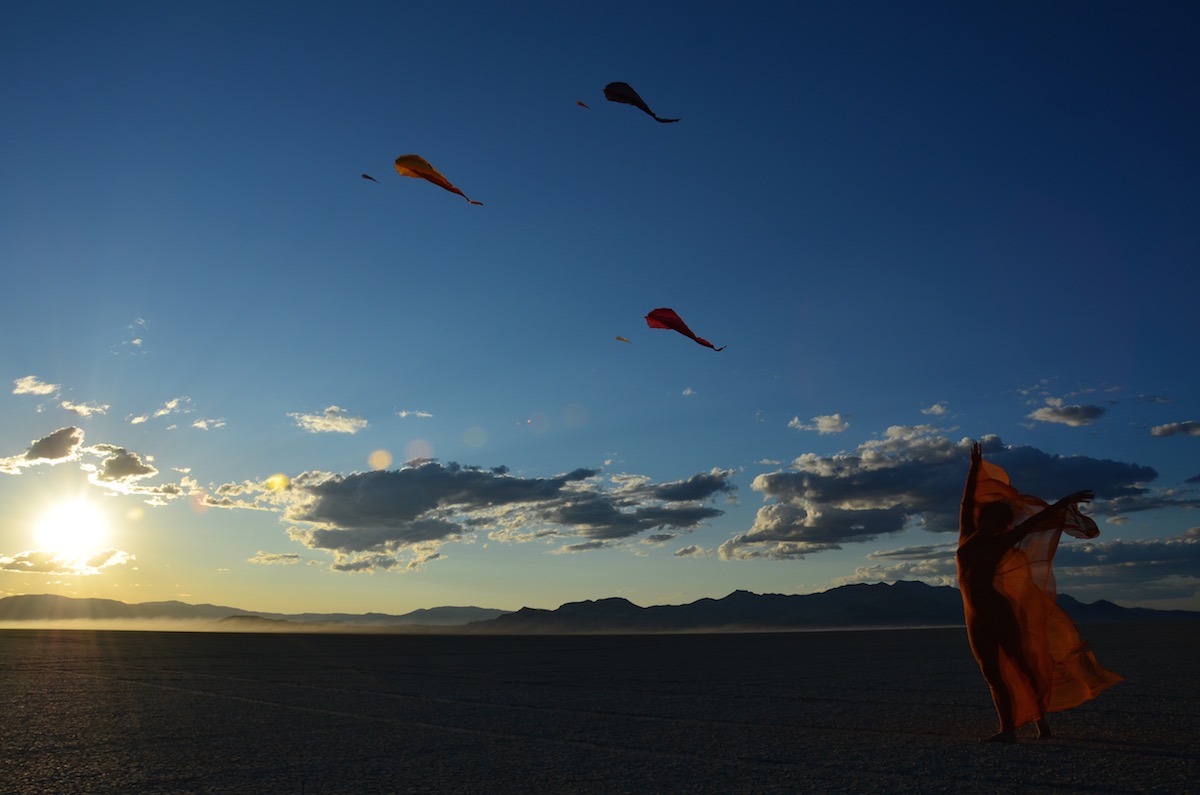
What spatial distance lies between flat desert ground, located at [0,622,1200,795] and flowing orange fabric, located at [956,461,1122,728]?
24.7 inches

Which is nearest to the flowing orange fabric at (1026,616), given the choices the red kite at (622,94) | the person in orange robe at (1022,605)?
the person in orange robe at (1022,605)

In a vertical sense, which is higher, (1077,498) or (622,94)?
(622,94)

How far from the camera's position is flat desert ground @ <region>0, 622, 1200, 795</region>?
8328 mm

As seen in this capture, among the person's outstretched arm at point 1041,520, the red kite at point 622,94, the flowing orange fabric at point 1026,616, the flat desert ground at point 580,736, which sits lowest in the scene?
the flat desert ground at point 580,736

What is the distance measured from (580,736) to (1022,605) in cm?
576

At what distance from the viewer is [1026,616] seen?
10.9m

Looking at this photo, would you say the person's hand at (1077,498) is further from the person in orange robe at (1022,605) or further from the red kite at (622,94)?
the red kite at (622,94)

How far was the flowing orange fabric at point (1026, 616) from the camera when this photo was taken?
10.7m

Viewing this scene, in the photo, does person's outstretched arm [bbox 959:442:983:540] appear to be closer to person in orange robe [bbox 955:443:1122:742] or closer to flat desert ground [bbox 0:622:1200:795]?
person in orange robe [bbox 955:443:1122:742]

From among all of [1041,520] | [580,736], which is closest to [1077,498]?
[1041,520]

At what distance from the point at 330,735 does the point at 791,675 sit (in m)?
13.2

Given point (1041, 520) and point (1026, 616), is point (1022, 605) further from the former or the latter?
point (1041, 520)

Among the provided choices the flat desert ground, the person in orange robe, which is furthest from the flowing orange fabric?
the flat desert ground

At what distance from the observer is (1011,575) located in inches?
433
